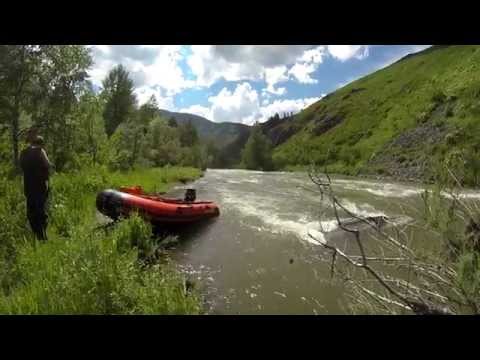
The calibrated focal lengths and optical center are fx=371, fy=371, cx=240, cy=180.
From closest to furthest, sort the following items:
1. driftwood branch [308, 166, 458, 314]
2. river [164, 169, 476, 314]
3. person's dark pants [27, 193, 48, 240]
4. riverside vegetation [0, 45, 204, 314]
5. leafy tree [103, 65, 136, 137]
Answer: driftwood branch [308, 166, 458, 314] → riverside vegetation [0, 45, 204, 314] → river [164, 169, 476, 314] → person's dark pants [27, 193, 48, 240] → leafy tree [103, 65, 136, 137]

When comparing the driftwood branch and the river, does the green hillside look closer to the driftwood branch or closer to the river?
the driftwood branch

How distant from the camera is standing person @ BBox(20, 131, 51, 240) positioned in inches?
265

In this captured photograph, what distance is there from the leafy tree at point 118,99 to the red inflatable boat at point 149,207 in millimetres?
29484

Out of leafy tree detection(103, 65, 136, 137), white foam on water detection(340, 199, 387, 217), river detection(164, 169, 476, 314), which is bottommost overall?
river detection(164, 169, 476, 314)

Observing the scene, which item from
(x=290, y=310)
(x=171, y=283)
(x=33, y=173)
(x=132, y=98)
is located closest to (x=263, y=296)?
(x=290, y=310)

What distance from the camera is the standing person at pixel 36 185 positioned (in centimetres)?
672

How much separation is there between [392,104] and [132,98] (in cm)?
4299

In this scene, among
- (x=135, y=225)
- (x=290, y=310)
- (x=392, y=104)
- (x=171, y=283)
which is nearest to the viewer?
(x=171, y=283)

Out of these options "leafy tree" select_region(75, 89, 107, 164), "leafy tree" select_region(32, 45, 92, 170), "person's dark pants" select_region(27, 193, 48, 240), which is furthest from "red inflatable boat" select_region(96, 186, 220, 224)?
"leafy tree" select_region(75, 89, 107, 164)

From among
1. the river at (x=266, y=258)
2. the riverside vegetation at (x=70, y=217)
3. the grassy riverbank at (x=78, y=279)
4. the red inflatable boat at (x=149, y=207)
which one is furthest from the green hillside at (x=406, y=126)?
the red inflatable boat at (x=149, y=207)

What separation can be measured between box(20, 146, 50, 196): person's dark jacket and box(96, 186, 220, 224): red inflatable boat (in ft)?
7.99

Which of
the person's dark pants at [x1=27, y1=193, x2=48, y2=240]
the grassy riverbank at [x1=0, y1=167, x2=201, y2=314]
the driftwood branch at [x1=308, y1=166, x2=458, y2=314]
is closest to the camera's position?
the driftwood branch at [x1=308, y1=166, x2=458, y2=314]
